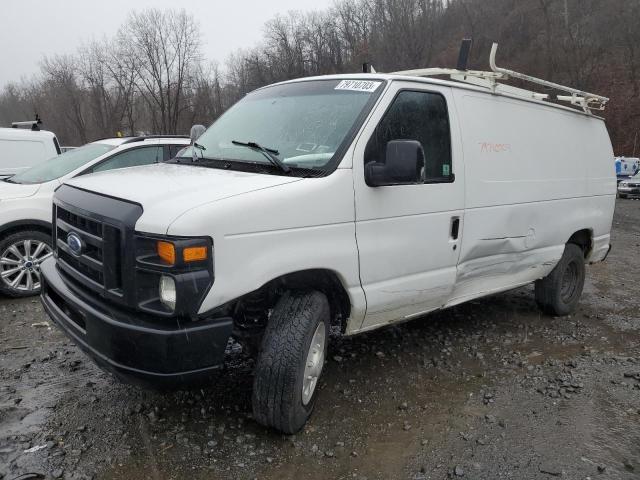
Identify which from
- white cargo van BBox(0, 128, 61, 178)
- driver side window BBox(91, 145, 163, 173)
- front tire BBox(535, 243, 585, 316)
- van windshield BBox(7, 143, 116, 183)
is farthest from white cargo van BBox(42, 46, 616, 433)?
white cargo van BBox(0, 128, 61, 178)

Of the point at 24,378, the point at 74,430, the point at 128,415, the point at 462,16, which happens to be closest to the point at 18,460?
the point at 74,430

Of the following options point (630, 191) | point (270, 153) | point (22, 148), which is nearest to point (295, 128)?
point (270, 153)

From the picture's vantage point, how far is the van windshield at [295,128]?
3.14 metres

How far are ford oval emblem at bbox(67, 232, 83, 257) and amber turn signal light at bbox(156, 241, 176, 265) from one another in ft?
2.41

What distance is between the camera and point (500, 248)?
430cm

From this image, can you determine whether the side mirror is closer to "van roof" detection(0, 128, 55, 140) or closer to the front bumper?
"van roof" detection(0, 128, 55, 140)

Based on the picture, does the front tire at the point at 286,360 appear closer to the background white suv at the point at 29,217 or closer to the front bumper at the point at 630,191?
the background white suv at the point at 29,217

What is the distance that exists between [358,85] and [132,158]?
409cm

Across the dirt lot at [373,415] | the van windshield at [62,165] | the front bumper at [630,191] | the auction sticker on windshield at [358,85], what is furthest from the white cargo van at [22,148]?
the front bumper at [630,191]

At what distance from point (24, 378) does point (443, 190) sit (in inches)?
138

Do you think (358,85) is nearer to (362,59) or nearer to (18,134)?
(18,134)

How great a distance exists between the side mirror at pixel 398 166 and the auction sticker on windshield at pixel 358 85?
1.88 ft

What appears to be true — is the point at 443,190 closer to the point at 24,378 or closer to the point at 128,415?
the point at 128,415

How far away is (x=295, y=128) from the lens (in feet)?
11.2
